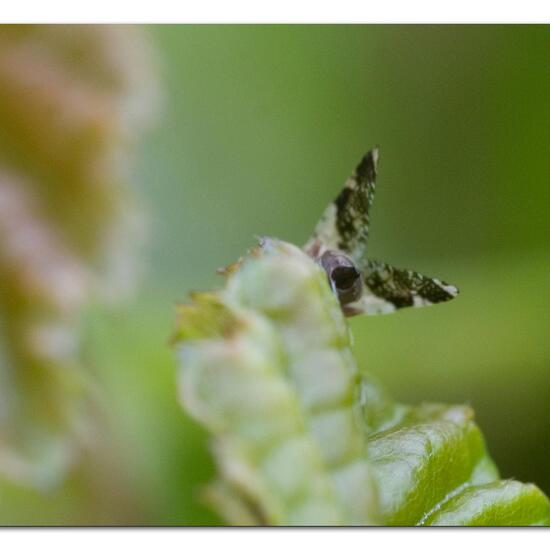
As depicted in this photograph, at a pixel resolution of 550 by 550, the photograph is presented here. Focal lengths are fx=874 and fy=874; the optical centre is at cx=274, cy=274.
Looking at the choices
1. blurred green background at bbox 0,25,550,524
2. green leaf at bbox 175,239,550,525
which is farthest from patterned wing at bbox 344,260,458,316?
blurred green background at bbox 0,25,550,524

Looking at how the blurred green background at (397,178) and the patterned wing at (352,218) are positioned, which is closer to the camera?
the patterned wing at (352,218)

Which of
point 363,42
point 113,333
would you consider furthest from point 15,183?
point 363,42

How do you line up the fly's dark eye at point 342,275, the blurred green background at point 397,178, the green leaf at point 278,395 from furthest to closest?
the blurred green background at point 397,178 < the fly's dark eye at point 342,275 < the green leaf at point 278,395

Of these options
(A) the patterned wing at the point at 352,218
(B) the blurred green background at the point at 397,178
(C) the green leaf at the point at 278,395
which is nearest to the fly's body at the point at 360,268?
(A) the patterned wing at the point at 352,218

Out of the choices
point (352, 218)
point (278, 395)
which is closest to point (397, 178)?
point (352, 218)

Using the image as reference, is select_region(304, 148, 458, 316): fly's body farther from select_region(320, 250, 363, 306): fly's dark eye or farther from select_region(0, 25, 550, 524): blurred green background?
select_region(0, 25, 550, 524): blurred green background

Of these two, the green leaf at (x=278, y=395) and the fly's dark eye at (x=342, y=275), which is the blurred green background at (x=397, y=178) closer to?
the fly's dark eye at (x=342, y=275)

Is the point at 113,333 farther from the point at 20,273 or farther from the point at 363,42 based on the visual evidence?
the point at 363,42
